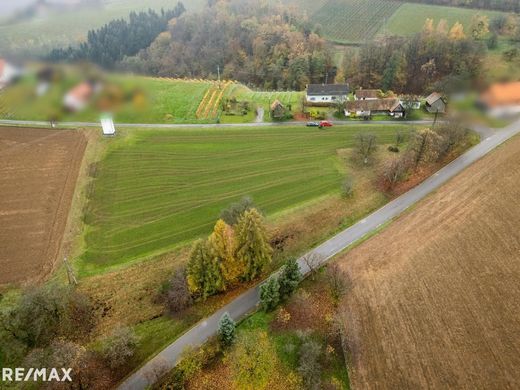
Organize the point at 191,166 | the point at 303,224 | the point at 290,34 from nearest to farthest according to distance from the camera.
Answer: the point at 303,224 < the point at 191,166 < the point at 290,34

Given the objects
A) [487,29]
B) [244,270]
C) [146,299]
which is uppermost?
[487,29]

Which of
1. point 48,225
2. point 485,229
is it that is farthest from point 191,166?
point 485,229

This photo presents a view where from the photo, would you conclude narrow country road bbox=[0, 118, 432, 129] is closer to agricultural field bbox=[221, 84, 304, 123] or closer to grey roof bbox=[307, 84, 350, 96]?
agricultural field bbox=[221, 84, 304, 123]

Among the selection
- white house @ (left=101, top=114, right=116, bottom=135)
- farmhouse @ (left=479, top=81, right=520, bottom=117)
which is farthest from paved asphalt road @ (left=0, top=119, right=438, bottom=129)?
farmhouse @ (left=479, top=81, right=520, bottom=117)

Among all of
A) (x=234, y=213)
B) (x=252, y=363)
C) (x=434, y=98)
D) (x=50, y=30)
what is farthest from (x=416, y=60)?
(x=252, y=363)

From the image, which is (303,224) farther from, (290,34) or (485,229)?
(290,34)
